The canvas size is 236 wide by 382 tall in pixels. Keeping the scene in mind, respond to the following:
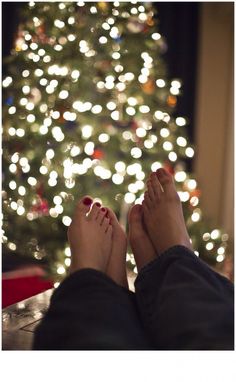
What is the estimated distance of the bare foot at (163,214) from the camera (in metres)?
1.27

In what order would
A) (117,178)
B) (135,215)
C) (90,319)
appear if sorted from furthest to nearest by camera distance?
(117,178), (135,215), (90,319)

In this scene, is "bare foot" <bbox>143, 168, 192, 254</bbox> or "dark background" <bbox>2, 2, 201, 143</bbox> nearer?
"bare foot" <bbox>143, 168, 192, 254</bbox>

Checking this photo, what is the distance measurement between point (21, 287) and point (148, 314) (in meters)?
1.08

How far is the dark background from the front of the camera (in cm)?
356

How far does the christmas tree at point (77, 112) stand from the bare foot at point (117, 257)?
415 millimetres

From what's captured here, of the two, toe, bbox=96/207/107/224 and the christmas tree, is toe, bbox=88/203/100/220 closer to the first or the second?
toe, bbox=96/207/107/224

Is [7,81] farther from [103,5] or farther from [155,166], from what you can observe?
[155,166]

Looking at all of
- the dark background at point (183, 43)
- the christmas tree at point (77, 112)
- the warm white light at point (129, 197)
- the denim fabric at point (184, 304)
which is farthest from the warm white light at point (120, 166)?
A: the dark background at point (183, 43)

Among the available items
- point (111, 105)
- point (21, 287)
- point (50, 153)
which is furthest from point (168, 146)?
point (21, 287)

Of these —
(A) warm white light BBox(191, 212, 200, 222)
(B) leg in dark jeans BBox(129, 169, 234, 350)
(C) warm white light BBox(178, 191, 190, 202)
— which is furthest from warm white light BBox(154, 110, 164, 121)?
(B) leg in dark jeans BBox(129, 169, 234, 350)

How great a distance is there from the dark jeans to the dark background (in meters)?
2.80

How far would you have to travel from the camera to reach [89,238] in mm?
1341

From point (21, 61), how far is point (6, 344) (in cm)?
126

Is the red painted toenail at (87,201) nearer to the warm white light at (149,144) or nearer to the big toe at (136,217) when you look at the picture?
the big toe at (136,217)
